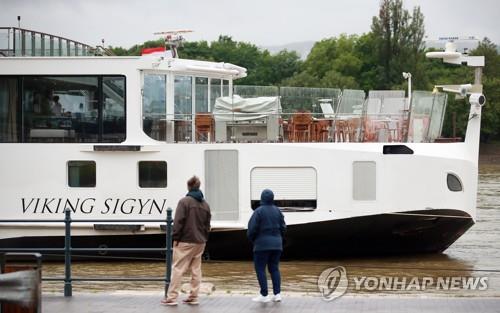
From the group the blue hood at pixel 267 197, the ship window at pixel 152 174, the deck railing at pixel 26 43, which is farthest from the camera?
the deck railing at pixel 26 43

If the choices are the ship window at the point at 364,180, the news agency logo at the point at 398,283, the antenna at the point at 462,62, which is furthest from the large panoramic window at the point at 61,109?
the antenna at the point at 462,62

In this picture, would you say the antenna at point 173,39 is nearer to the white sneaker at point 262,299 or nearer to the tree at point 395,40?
the white sneaker at point 262,299

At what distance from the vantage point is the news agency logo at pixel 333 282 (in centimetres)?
1468

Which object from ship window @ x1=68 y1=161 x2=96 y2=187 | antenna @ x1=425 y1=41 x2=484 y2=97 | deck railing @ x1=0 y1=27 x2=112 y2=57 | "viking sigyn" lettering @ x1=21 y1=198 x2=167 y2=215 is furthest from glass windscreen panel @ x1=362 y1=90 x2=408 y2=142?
deck railing @ x1=0 y1=27 x2=112 y2=57

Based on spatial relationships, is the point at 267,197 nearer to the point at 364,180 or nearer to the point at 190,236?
the point at 190,236

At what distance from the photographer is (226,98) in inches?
837

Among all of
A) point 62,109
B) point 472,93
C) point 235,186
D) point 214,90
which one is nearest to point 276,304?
point 235,186

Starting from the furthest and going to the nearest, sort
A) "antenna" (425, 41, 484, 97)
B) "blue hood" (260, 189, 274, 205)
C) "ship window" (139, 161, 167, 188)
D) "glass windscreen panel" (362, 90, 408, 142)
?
"antenna" (425, 41, 484, 97)
"glass windscreen panel" (362, 90, 408, 142)
"ship window" (139, 161, 167, 188)
"blue hood" (260, 189, 274, 205)

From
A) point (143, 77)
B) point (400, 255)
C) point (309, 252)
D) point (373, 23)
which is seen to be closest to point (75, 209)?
point (143, 77)

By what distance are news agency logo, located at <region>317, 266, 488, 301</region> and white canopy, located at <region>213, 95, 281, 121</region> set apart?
11.2 ft

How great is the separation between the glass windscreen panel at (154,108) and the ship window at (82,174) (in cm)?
123

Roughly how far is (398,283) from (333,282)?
1.13m

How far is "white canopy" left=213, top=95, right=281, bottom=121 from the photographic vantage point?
21.0 metres

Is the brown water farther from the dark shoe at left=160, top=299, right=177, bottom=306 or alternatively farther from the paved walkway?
the dark shoe at left=160, top=299, right=177, bottom=306
